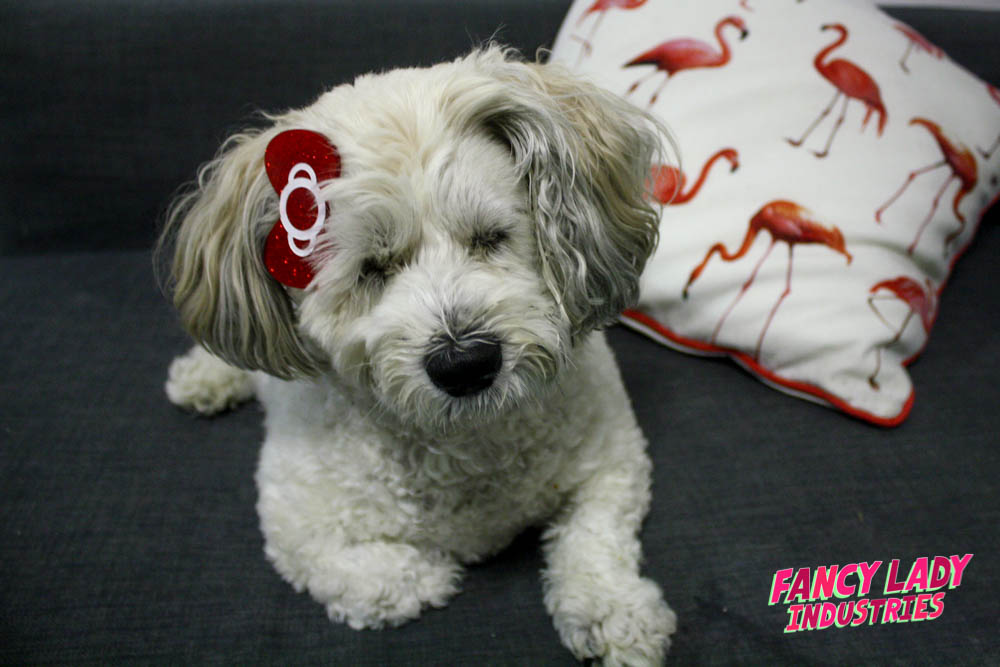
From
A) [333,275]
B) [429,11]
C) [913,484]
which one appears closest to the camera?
[333,275]

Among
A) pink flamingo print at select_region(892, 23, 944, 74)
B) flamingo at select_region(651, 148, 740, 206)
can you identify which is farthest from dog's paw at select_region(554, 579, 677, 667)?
pink flamingo print at select_region(892, 23, 944, 74)

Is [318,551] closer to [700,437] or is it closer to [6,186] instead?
[700,437]

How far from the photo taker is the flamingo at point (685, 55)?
1378mm

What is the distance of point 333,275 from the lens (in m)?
0.81

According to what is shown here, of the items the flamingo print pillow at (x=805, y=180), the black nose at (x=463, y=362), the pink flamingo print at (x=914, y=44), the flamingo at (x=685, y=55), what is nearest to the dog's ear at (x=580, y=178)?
the black nose at (x=463, y=362)

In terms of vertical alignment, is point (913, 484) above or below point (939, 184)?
below

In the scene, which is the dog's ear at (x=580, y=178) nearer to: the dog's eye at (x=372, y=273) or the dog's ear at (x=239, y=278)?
the dog's eye at (x=372, y=273)

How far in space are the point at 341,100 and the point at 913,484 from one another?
1.06 m

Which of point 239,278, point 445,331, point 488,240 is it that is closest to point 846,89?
point 488,240

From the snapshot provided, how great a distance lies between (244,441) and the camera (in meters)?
1.27

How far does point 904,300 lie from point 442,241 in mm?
911

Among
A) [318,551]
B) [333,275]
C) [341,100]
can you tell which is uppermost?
[341,100]

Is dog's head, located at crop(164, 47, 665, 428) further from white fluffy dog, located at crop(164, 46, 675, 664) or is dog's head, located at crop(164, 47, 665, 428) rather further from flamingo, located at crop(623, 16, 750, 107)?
flamingo, located at crop(623, 16, 750, 107)

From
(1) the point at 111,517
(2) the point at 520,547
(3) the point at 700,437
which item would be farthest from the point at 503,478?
(1) the point at 111,517
